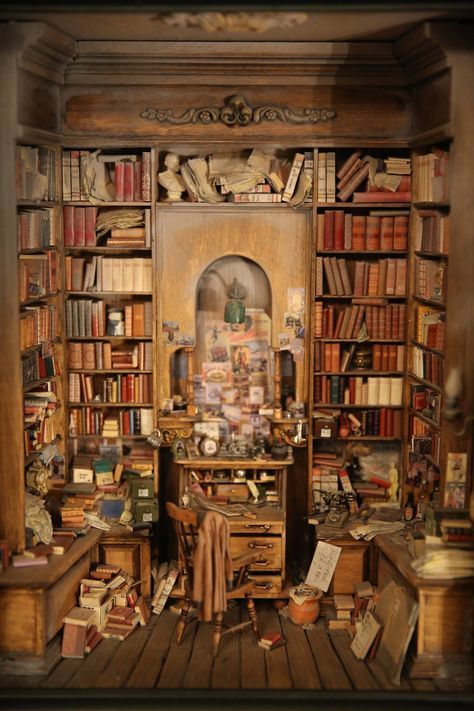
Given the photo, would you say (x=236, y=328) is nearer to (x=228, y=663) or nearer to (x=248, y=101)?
(x=248, y=101)

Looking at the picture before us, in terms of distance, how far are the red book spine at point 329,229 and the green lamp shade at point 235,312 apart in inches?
32.8

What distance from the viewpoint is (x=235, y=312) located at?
6.98 m

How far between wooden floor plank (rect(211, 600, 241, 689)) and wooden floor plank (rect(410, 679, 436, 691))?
111 centimetres

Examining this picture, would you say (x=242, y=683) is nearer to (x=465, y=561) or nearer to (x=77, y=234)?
(x=465, y=561)

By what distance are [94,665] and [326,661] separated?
156 cm

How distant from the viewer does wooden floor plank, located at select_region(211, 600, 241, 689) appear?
575cm

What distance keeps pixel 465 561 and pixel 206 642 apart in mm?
1910

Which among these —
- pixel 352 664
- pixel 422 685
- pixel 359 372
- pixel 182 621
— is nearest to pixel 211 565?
pixel 182 621

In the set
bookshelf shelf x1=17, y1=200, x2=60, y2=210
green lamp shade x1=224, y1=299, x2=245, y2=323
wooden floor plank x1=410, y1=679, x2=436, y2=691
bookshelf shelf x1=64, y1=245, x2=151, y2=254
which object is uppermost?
bookshelf shelf x1=17, y1=200, x2=60, y2=210

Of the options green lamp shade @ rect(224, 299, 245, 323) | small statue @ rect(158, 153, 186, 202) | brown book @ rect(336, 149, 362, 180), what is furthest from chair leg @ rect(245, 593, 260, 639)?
brown book @ rect(336, 149, 362, 180)

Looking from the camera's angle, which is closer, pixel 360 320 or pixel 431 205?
pixel 431 205

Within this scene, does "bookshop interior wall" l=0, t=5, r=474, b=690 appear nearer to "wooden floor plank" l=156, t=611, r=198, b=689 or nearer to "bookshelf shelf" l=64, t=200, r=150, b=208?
"bookshelf shelf" l=64, t=200, r=150, b=208

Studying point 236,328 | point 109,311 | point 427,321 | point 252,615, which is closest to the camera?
point 252,615

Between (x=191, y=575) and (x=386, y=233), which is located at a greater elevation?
(x=386, y=233)
